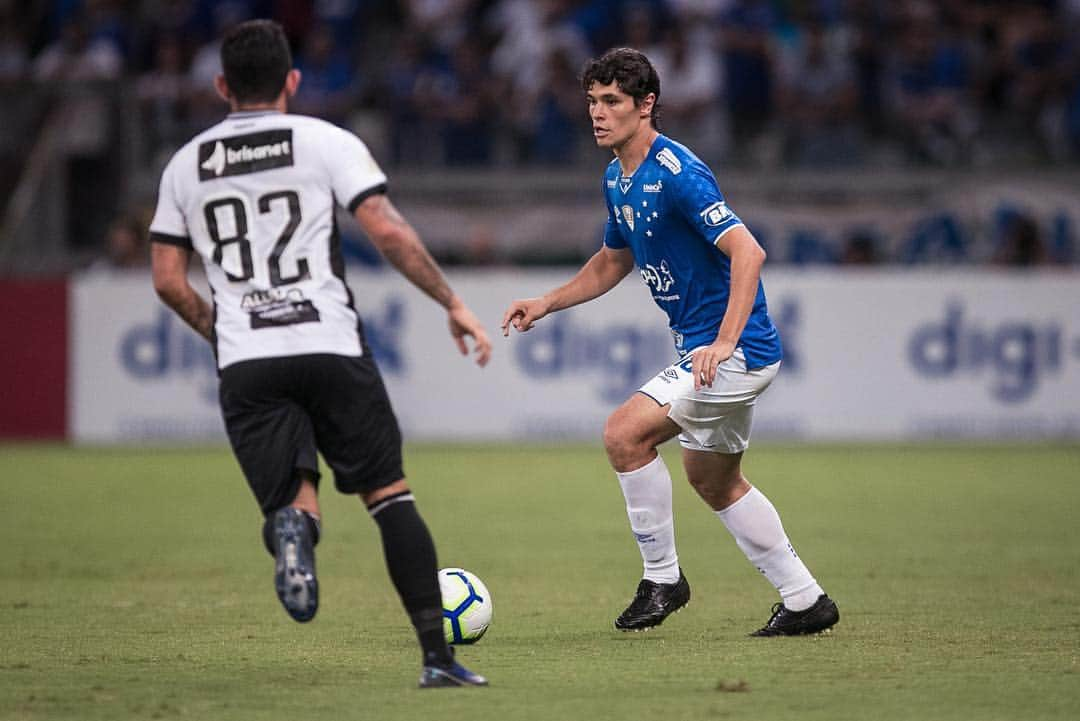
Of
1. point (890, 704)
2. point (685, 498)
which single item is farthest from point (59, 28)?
point (890, 704)

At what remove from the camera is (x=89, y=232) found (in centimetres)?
1870

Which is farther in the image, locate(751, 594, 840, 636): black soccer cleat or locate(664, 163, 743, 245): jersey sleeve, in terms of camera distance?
locate(751, 594, 840, 636): black soccer cleat

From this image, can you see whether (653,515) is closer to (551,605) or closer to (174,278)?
(551,605)

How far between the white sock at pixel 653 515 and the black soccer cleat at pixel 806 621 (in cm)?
48

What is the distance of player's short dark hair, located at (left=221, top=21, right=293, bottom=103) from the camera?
5371 millimetres

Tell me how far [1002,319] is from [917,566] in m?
8.42

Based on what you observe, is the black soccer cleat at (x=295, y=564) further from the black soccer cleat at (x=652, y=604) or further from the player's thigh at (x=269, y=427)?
the black soccer cleat at (x=652, y=604)

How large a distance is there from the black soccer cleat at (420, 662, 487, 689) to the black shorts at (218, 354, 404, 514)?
61 cm

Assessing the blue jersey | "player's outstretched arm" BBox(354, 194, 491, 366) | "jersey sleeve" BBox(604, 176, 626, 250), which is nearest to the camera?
"player's outstretched arm" BBox(354, 194, 491, 366)

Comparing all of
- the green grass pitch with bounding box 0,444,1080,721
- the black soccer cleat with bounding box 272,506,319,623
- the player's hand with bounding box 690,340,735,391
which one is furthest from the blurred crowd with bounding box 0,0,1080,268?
the black soccer cleat with bounding box 272,506,319,623

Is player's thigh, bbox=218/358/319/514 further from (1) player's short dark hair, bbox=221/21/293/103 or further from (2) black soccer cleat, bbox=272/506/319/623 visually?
(1) player's short dark hair, bbox=221/21/293/103

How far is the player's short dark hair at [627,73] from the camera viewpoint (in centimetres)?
682

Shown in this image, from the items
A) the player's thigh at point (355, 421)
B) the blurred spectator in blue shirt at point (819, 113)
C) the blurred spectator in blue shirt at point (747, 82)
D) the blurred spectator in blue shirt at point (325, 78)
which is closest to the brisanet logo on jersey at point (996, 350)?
the blurred spectator in blue shirt at point (819, 113)

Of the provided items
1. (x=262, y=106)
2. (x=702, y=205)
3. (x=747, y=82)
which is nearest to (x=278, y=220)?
(x=262, y=106)
